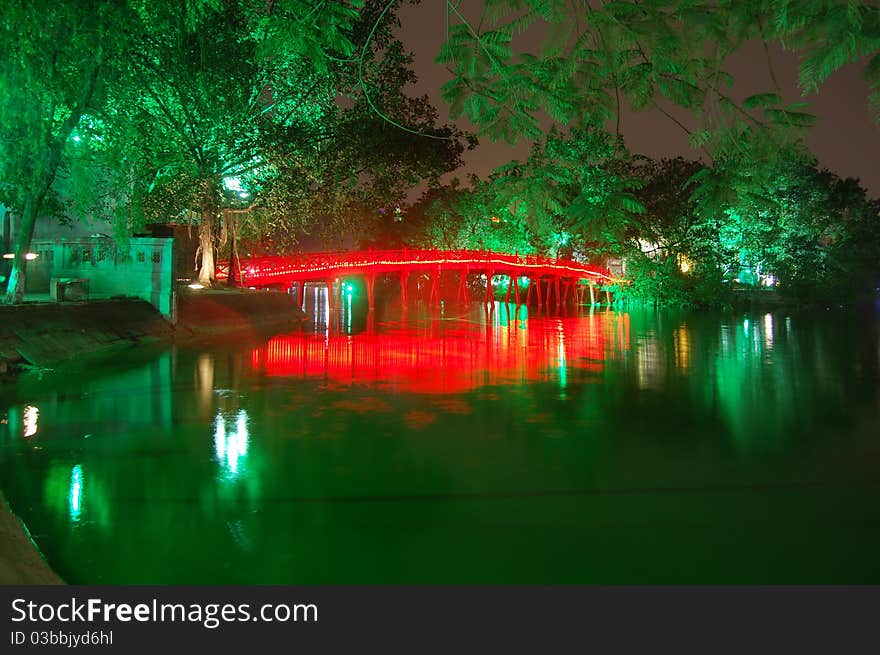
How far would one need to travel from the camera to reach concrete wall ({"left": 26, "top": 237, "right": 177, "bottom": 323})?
22.0 meters

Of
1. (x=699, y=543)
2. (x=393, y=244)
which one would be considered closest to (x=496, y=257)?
(x=393, y=244)

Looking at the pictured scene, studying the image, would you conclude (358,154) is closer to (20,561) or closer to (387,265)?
(387,265)

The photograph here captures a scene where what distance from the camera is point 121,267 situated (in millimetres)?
22406

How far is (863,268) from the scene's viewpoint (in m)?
53.6

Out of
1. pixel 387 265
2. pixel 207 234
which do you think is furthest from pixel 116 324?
pixel 387 265

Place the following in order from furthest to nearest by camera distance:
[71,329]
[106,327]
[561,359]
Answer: [561,359], [106,327], [71,329]

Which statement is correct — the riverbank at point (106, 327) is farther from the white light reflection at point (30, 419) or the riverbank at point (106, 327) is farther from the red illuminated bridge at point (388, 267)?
the red illuminated bridge at point (388, 267)

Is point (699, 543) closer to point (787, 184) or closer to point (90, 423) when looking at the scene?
point (90, 423)

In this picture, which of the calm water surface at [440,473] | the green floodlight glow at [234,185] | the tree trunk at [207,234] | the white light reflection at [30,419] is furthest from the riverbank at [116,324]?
the green floodlight glow at [234,185]

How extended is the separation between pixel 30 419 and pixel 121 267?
11.8 meters

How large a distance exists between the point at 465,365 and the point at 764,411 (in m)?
7.42

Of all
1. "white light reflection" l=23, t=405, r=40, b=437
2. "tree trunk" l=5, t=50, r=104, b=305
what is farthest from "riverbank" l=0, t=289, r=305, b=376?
"white light reflection" l=23, t=405, r=40, b=437

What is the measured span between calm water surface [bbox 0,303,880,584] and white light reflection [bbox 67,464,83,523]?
3cm

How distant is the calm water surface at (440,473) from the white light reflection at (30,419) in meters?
0.07
